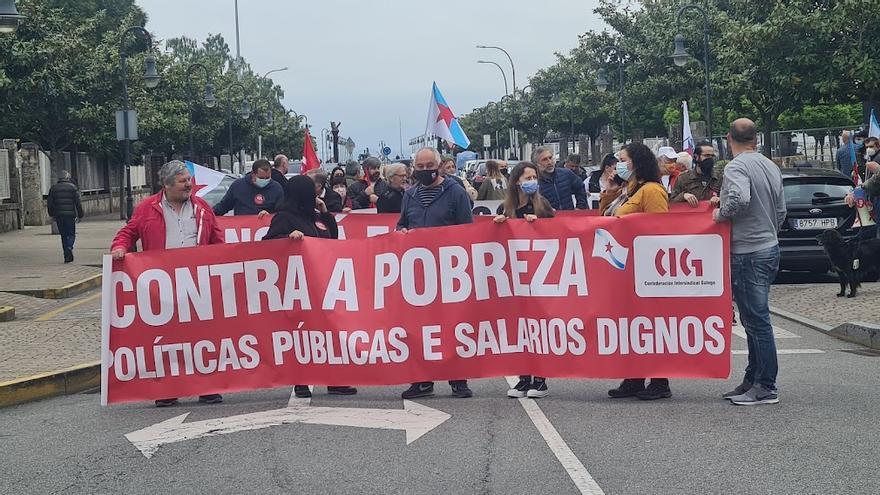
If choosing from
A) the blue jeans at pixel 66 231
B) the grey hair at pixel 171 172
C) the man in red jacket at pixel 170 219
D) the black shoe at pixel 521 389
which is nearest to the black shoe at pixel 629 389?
the black shoe at pixel 521 389

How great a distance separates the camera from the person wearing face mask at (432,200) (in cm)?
958

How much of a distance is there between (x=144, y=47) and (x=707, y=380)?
73.1m

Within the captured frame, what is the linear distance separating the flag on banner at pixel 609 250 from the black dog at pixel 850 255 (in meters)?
6.87

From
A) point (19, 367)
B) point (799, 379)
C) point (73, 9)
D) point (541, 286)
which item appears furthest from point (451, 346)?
point (73, 9)

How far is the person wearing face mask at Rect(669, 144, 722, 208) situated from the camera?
13070 millimetres

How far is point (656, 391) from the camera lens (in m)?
9.09

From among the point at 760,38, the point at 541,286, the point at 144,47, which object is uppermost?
the point at 144,47

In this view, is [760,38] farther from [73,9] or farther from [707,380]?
[73,9]

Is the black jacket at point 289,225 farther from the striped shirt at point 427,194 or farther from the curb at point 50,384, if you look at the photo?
the curb at point 50,384

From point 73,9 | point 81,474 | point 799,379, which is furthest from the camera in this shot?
point 73,9

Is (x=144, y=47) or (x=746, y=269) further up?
(x=144, y=47)

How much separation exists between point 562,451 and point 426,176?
9.63 ft

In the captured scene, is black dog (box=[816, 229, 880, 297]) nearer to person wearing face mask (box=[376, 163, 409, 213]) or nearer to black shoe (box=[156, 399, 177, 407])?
person wearing face mask (box=[376, 163, 409, 213])

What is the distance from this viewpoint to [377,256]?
928cm
